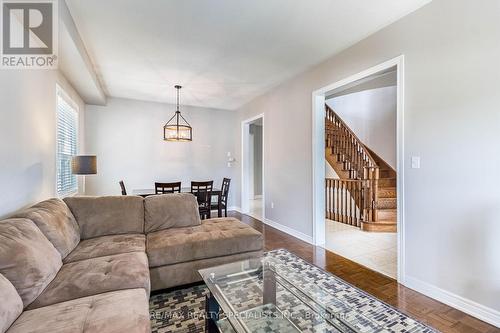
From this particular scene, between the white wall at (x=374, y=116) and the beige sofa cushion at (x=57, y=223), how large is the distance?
6.33 meters

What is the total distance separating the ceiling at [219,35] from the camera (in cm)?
228

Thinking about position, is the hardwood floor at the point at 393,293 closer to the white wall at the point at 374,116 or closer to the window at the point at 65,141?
the window at the point at 65,141

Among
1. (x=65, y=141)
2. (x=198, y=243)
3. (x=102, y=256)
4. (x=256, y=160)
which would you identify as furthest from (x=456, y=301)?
(x=256, y=160)

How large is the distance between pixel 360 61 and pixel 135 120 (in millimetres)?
4731

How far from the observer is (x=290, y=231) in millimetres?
4242

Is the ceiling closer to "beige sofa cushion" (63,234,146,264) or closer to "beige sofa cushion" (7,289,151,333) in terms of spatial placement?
"beige sofa cushion" (63,234,146,264)

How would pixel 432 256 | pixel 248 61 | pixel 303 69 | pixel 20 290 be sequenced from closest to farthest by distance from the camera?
pixel 20 290 < pixel 432 256 < pixel 248 61 < pixel 303 69

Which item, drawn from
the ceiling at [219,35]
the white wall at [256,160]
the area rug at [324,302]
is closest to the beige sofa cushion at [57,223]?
the area rug at [324,302]

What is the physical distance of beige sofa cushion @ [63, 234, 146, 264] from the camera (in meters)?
2.05

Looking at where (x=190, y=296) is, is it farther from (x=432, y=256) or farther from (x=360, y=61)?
(x=360, y=61)

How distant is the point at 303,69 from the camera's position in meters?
3.79

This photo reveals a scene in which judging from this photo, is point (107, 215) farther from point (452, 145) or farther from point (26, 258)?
point (452, 145)

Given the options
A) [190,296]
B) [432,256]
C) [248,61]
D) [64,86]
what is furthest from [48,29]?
[432,256]

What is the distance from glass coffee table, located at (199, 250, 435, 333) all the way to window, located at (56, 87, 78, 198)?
2962mm
